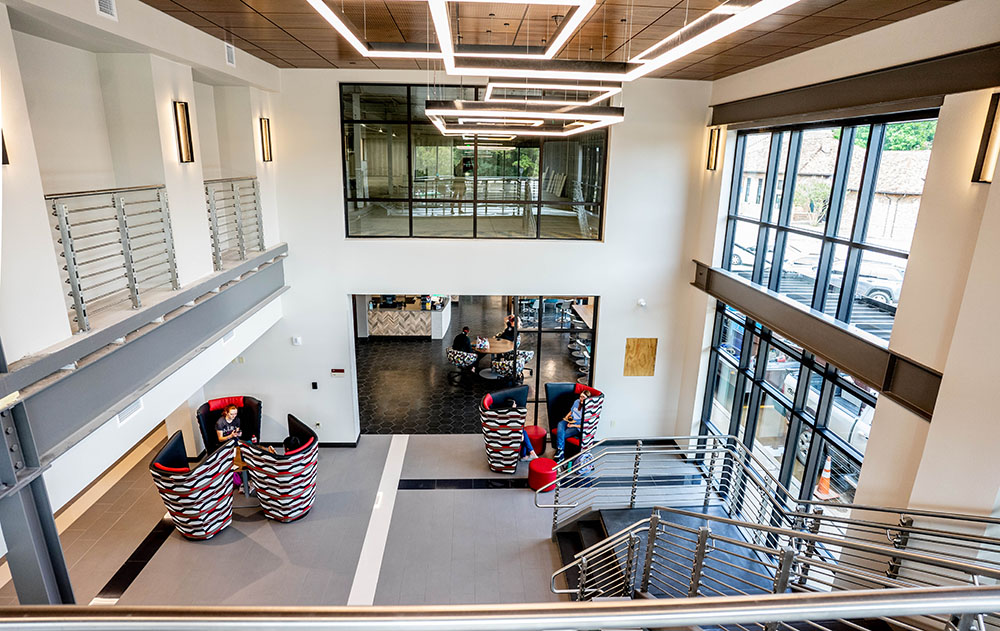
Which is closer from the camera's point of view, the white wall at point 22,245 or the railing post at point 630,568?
the white wall at point 22,245

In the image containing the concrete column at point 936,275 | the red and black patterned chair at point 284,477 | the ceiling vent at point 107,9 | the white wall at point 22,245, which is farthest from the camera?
the red and black patterned chair at point 284,477

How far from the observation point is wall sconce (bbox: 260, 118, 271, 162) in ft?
26.5

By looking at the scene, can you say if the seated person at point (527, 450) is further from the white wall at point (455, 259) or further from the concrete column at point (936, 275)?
the concrete column at point (936, 275)

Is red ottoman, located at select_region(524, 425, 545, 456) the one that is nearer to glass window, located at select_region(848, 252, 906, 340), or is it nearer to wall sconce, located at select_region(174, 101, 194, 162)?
glass window, located at select_region(848, 252, 906, 340)

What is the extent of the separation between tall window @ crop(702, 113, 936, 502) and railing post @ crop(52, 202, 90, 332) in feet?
22.8

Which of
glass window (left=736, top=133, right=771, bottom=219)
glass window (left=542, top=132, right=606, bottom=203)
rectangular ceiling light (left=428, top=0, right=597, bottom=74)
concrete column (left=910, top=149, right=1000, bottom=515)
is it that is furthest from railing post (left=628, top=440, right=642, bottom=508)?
rectangular ceiling light (left=428, top=0, right=597, bottom=74)

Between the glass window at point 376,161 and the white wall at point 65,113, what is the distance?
3687 mm

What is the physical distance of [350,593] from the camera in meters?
6.38

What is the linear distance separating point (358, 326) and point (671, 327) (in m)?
8.94

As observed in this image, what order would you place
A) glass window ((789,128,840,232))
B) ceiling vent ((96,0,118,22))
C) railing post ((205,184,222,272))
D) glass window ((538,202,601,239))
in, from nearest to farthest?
ceiling vent ((96,0,118,22)) < glass window ((789,128,840,232)) < railing post ((205,184,222,272)) < glass window ((538,202,601,239))

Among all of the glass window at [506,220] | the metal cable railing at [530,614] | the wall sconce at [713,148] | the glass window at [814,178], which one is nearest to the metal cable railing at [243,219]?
the glass window at [506,220]

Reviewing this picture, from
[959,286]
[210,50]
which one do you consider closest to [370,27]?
[210,50]

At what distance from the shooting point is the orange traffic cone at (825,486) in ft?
20.1

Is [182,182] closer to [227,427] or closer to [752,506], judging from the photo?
[227,427]
